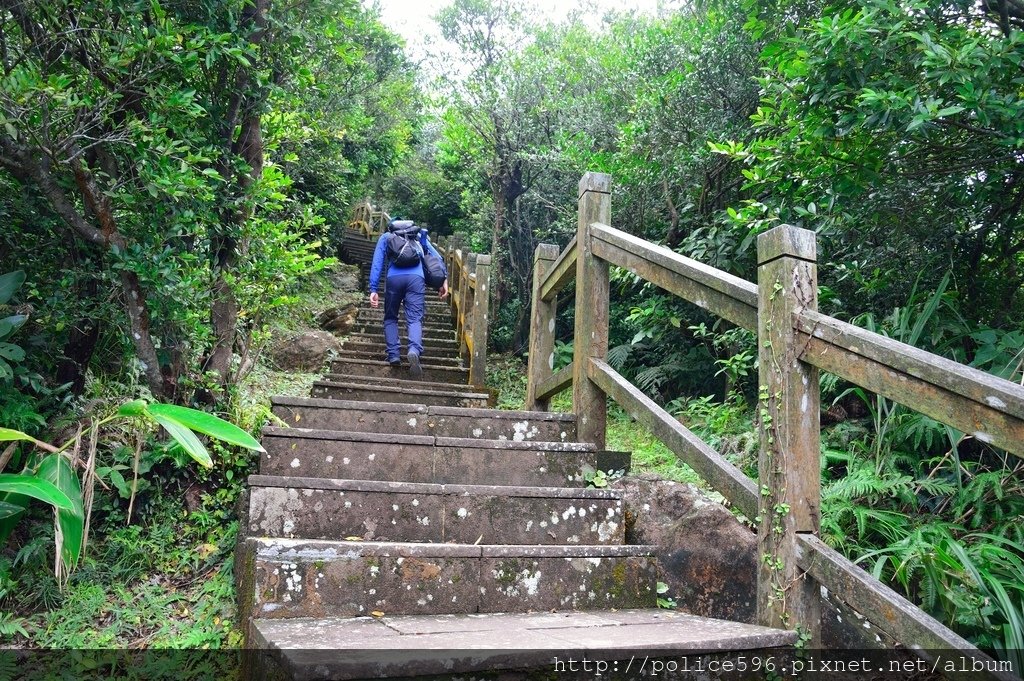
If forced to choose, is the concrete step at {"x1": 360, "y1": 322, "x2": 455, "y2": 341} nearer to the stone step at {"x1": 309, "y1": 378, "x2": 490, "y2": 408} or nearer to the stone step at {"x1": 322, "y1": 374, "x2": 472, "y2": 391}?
the stone step at {"x1": 322, "y1": 374, "x2": 472, "y2": 391}

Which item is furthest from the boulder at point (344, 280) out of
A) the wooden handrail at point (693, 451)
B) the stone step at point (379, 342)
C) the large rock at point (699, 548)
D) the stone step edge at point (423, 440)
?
the large rock at point (699, 548)

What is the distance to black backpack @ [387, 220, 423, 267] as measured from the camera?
6.64 meters

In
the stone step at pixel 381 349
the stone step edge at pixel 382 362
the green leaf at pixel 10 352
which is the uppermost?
the stone step at pixel 381 349

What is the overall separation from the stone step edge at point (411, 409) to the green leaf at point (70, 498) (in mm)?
1311

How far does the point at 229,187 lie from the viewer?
3902mm

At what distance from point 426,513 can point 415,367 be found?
155 inches

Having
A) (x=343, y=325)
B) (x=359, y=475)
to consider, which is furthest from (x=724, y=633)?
(x=343, y=325)

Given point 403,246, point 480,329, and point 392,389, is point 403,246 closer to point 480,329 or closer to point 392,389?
point 480,329

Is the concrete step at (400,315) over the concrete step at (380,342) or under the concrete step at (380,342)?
over

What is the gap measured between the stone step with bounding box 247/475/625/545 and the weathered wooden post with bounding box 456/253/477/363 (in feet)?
15.3

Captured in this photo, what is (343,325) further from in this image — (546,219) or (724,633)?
(724,633)

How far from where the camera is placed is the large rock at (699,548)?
105 inches

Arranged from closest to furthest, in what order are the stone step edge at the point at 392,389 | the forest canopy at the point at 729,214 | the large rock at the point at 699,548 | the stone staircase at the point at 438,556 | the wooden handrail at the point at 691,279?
1. the stone staircase at the point at 438,556
2. the wooden handrail at the point at 691,279
3. the large rock at the point at 699,548
4. the forest canopy at the point at 729,214
5. the stone step edge at the point at 392,389

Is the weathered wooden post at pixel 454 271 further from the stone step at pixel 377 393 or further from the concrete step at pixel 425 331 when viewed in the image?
the stone step at pixel 377 393
